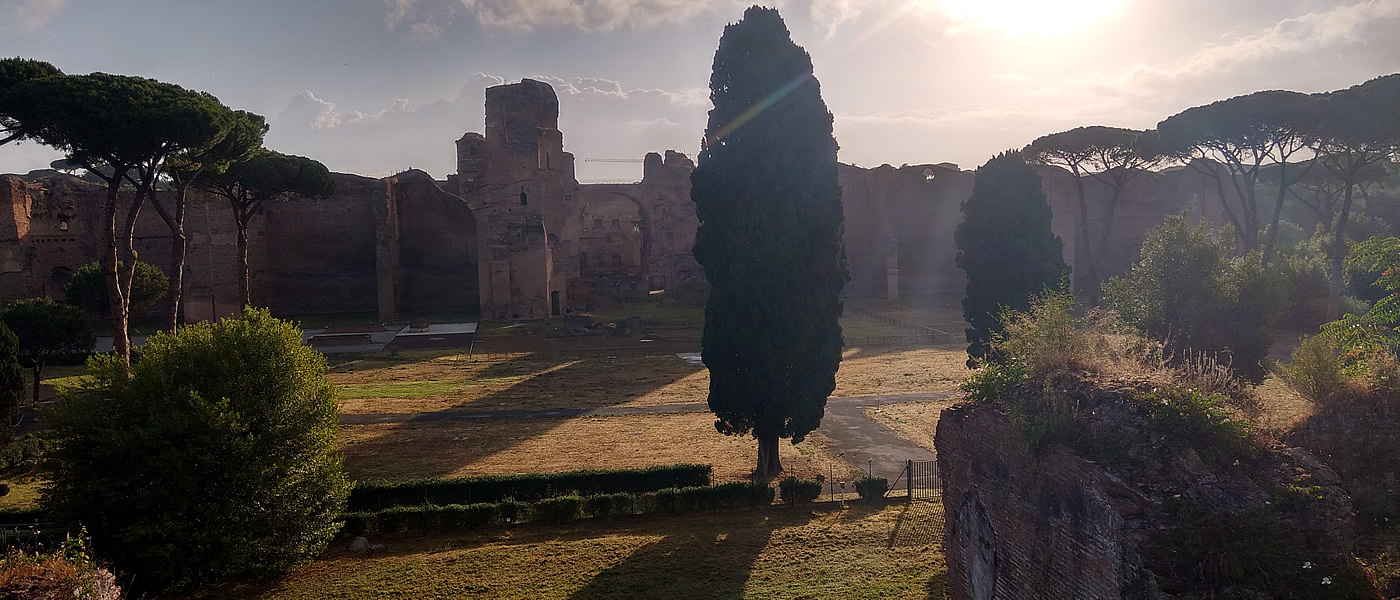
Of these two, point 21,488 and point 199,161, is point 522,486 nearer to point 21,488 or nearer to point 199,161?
point 21,488

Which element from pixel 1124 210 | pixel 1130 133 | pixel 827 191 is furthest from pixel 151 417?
pixel 1124 210

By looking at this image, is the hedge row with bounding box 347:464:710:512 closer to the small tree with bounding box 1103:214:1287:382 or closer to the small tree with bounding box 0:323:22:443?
the small tree with bounding box 0:323:22:443

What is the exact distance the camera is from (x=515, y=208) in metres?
32.8

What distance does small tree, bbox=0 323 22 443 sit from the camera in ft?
42.0

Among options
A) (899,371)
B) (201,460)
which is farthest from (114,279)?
(899,371)

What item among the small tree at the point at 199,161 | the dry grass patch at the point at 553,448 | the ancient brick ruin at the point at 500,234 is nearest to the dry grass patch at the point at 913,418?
the dry grass patch at the point at 553,448

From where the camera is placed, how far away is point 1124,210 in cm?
4391

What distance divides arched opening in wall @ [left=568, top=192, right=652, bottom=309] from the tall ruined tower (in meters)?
4.61

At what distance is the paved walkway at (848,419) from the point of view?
45.4ft

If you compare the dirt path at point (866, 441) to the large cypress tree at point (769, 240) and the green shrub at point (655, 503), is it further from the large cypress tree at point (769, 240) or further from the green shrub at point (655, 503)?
the green shrub at point (655, 503)

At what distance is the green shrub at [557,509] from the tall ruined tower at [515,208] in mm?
23054

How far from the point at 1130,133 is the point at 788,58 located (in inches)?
1102

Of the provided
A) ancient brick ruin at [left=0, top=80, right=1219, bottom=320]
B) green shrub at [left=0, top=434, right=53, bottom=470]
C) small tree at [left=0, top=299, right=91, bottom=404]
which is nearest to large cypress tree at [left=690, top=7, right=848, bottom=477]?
green shrub at [left=0, top=434, right=53, bottom=470]

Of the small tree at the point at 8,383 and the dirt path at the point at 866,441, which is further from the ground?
the small tree at the point at 8,383
